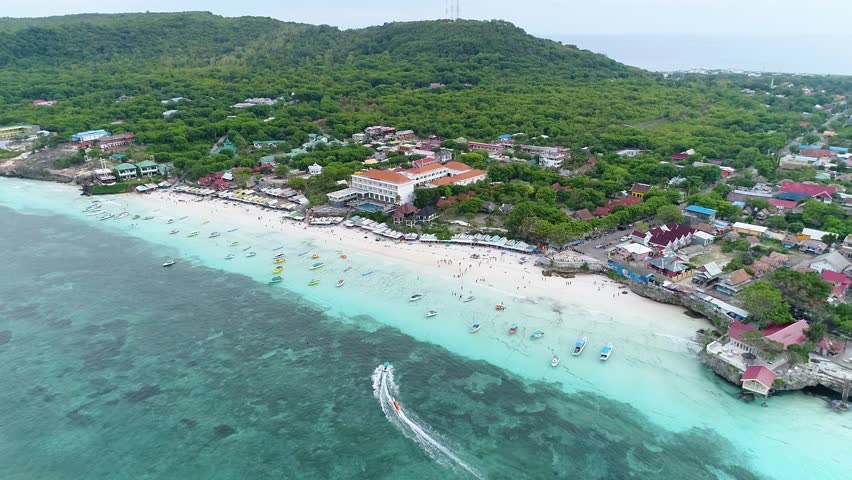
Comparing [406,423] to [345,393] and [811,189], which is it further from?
[811,189]

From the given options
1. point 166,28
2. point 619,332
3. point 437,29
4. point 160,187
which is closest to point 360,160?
point 160,187

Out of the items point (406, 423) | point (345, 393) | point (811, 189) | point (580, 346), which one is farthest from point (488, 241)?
point (811, 189)

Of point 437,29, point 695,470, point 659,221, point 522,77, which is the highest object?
point 437,29

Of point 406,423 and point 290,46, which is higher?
point 290,46

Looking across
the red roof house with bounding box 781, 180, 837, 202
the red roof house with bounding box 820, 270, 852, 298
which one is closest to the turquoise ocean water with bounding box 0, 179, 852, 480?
the red roof house with bounding box 820, 270, 852, 298

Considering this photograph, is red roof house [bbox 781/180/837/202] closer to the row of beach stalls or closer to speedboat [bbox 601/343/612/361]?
the row of beach stalls

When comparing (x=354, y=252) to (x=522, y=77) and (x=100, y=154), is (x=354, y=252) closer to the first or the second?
(x=100, y=154)

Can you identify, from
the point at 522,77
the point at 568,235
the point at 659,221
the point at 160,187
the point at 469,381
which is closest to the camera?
the point at 469,381
